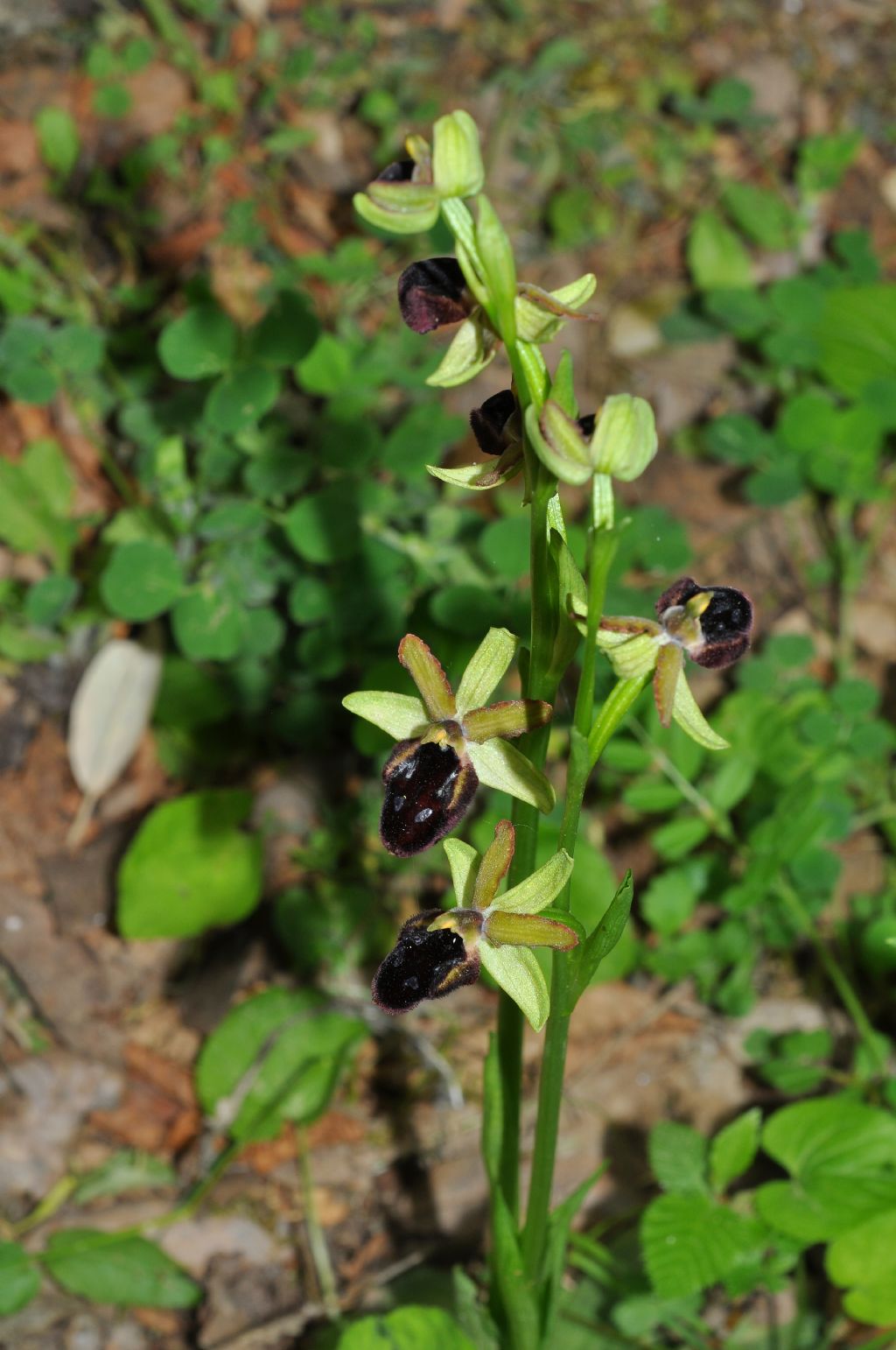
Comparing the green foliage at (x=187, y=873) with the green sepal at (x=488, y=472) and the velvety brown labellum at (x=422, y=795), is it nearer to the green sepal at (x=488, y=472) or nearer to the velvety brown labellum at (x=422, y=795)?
the velvety brown labellum at (x=422, y=795)

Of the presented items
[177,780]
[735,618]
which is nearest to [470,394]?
[177,780]

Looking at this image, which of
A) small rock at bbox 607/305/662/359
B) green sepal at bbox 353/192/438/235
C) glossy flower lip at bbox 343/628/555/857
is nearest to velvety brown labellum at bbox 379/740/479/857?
glossy flower lip at bbox 343/628/555/857

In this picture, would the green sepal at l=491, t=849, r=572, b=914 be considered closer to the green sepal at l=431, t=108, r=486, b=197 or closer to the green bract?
the green bract

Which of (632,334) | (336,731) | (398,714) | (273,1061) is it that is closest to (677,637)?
(398,714)

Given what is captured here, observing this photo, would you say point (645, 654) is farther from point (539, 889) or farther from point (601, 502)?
point (539, 889)

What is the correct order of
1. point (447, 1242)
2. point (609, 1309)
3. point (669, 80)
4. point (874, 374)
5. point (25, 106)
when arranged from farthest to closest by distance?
1. point (669, 80)
2. point (25, 106)
3. point (874, 374)
4. point (447, 1242)
5. point (609, 1309)

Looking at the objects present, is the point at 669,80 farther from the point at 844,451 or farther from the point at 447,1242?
the point at 447,1242


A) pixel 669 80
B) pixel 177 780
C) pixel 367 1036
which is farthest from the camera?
pixel 669 80
